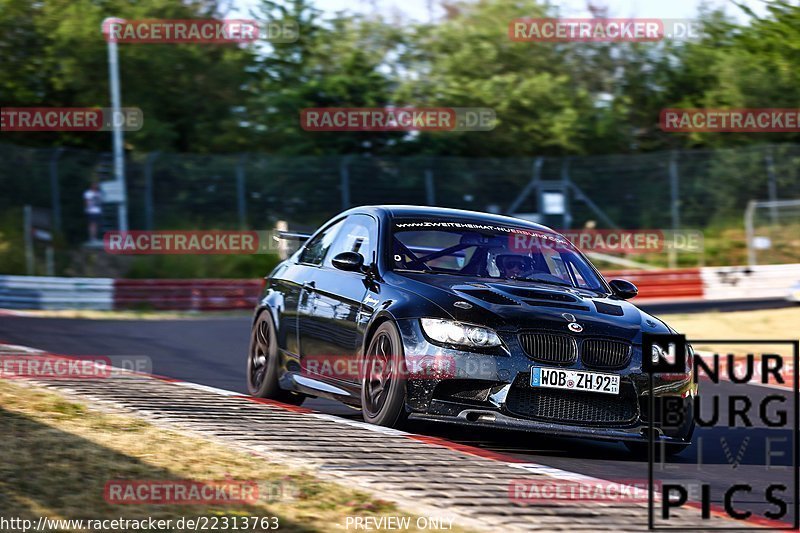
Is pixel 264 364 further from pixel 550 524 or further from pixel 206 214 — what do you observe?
pixel 206 214

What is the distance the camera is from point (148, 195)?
2780cm

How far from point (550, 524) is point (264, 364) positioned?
511cm

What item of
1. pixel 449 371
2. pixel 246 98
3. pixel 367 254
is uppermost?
pixel 246 98

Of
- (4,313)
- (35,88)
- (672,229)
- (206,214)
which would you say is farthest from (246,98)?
(4,313)

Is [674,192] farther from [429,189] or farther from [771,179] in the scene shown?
[429,189]

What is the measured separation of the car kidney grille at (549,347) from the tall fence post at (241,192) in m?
21.1

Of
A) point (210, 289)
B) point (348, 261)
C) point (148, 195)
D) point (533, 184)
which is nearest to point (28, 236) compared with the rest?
point (148, 195)

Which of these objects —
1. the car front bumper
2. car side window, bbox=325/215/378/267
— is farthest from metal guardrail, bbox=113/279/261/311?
the car front bumper

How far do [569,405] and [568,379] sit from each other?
0.16 metres

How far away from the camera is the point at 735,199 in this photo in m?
28.2

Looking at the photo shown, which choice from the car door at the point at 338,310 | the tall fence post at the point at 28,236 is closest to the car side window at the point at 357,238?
the car door at the point at 338,310

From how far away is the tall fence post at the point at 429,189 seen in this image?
29078mm

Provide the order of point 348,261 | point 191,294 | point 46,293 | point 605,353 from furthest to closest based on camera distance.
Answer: point 191,294, point 46,293, point 348,261, point 605,353

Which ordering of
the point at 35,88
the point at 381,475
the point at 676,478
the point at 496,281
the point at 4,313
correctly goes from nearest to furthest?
the point at 381,475 < the point at 676,478 < the point at 496,281 < the point at 4,313 < the point at 35,88
